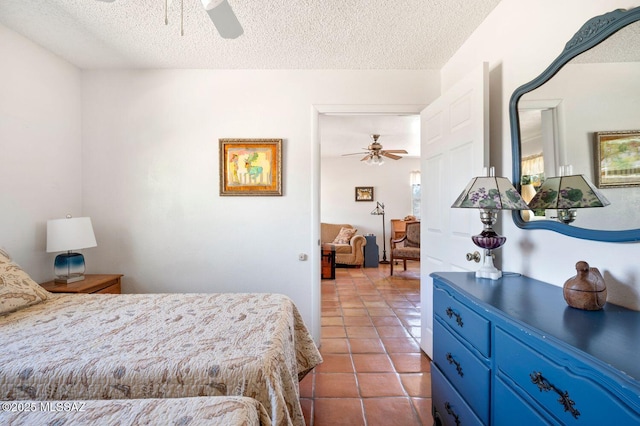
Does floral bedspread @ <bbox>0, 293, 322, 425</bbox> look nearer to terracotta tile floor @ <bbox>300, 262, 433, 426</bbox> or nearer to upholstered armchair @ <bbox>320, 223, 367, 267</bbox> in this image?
terracotta tile floor @ <bbox>300, 262, 433, 426</bbox>

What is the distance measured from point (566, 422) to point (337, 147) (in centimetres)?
545

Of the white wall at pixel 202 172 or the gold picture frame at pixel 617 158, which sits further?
the white wall at pixel 202 172

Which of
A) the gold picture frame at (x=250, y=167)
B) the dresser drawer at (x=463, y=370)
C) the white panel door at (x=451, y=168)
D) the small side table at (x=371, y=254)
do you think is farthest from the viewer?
the small side table at (x=371, y=254)

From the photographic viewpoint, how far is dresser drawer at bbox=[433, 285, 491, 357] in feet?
3.77

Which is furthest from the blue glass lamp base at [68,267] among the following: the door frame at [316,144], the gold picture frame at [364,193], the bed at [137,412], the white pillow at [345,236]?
the gold picture frame at [364,193]

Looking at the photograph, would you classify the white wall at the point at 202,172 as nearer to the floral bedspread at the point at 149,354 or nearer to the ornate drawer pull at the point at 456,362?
the floral bedspread at the point at 149,354

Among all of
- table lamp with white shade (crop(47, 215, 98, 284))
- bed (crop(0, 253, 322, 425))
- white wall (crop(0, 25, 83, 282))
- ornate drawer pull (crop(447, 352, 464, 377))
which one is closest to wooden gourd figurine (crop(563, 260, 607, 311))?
ornate drawer pull (crop(447, 352, 464, 377))

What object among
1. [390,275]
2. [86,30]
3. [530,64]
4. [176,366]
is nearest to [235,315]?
[176,366]

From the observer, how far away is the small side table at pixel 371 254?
247 inches

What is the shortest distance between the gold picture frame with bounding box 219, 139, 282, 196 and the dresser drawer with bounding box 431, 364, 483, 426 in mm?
1851

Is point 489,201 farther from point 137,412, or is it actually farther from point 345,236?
point 345,236

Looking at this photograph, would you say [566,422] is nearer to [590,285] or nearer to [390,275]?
[590,285]

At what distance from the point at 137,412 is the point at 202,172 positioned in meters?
2.13

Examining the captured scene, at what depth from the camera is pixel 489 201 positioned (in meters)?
1.44
